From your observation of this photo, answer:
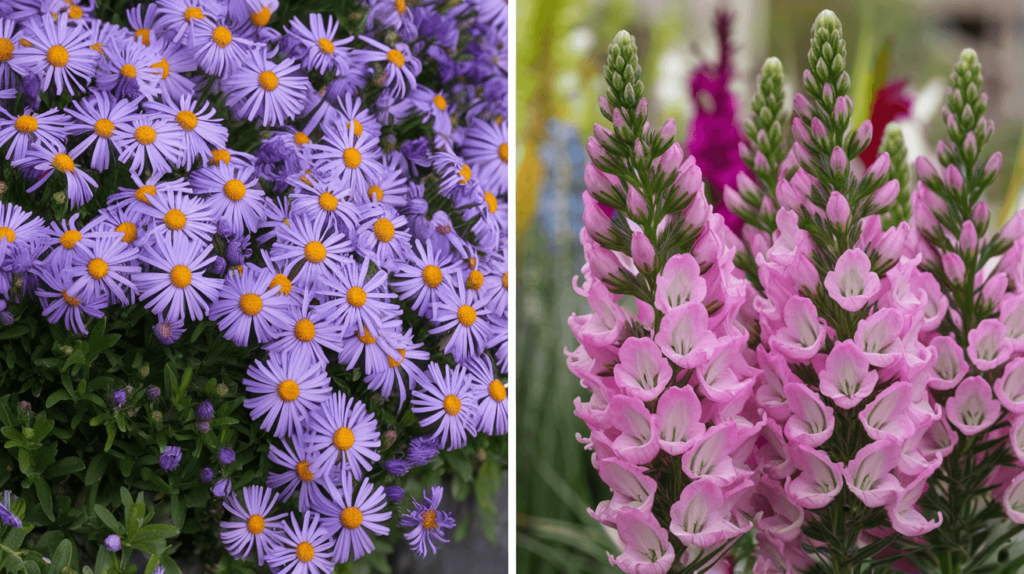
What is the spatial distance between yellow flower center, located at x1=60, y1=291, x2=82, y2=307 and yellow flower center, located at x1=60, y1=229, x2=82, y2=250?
1.2 inches

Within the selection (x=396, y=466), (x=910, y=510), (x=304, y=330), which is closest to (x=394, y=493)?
(x=396, y=466)

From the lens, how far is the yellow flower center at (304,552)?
55 centimetres

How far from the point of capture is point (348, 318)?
562 millimetres

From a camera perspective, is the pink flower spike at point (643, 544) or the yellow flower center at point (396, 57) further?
the yellow flower center at point (396, 57)

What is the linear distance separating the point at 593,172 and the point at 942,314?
25cm

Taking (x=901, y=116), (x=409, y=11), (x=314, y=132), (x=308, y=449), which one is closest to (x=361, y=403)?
(x=308, y=449)

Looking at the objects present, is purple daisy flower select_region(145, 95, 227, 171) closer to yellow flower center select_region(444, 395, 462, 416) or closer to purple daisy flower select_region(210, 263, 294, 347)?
purple daisy flower select_region(210, 263, 294, 347)

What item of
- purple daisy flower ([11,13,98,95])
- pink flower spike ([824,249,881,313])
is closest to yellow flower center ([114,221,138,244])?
purple daisy flower ([11,13,98,95])

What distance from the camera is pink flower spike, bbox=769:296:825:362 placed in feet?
1.39

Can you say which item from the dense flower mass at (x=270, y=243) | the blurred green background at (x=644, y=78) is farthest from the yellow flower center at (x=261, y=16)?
the blurred green background at (x=644, y=78)

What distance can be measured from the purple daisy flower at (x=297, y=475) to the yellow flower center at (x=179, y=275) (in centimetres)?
13

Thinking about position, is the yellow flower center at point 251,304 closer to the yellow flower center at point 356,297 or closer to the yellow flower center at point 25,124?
the yellow flower center at point 356,297

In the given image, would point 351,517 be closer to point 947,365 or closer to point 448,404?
point 448,404

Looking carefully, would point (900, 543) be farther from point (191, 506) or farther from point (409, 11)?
point (409, 11)
